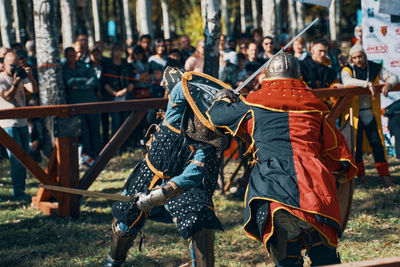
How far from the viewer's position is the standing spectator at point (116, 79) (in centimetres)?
894

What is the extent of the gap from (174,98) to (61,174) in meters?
2.66

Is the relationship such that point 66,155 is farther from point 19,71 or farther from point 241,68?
point 241,68

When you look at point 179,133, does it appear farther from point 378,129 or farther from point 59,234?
point 378,129

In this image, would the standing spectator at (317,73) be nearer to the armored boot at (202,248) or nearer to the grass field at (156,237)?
the grass field at (156,237)

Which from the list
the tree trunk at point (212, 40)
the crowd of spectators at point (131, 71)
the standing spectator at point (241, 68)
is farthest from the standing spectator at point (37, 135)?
the tree trunk at point (212, 40)

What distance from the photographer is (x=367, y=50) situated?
8.28m

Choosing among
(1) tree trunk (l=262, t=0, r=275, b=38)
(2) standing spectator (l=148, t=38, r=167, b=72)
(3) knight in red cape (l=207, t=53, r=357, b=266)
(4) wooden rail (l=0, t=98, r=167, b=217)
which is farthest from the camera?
(1) tree trunk (l=262, t=0, r=275, b=38)

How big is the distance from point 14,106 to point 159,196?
3.79 metres

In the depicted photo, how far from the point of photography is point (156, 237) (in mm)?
5605

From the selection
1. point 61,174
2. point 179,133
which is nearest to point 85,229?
point 61,174

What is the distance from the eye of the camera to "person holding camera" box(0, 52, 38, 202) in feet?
22.0

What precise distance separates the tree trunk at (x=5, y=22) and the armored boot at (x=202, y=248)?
443 inches

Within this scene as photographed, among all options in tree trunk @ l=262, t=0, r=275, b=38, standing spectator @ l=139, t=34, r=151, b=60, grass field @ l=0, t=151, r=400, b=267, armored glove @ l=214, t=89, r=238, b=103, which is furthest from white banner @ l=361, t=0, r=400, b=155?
armored glove @ l=214, t=89, r=238, b=103

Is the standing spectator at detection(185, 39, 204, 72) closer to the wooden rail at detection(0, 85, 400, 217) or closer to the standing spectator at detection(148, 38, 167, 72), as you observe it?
Result: the standing spectator at detection(148, 38, 167, 72)
